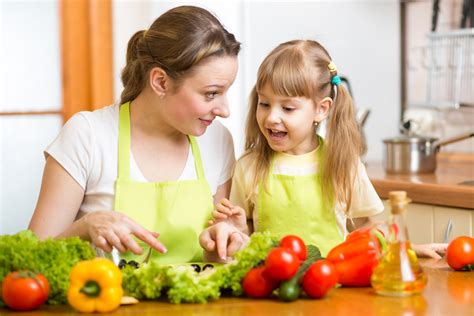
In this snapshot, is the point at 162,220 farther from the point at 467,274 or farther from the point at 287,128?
the point at 467,274

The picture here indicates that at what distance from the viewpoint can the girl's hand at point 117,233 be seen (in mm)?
1789

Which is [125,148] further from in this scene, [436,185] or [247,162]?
[436,185]

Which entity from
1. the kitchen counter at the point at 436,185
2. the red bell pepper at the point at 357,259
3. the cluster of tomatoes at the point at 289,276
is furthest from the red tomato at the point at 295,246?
the kitchen counter at the point at 436,185

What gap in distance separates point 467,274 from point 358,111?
1978mm

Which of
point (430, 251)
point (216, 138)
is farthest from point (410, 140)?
point (430, 251)

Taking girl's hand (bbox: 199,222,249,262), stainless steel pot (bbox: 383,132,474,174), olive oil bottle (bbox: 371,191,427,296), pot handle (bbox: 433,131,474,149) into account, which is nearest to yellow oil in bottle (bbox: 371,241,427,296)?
olive oil bottle (bbox: 371,191,427,296)

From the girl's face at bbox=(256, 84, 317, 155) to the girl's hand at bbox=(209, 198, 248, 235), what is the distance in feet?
0.89

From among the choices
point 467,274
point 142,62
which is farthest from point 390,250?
point 142,62

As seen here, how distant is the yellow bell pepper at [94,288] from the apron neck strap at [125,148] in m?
0.65

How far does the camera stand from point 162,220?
7.27 ft

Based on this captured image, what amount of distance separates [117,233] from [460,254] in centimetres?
71

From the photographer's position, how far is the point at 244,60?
3.84 metres

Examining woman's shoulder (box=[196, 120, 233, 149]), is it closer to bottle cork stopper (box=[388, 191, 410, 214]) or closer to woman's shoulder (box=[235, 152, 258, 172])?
woman's shoulder (box=[235, 152, 258, 172])

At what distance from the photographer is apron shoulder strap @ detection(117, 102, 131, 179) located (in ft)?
7.31
